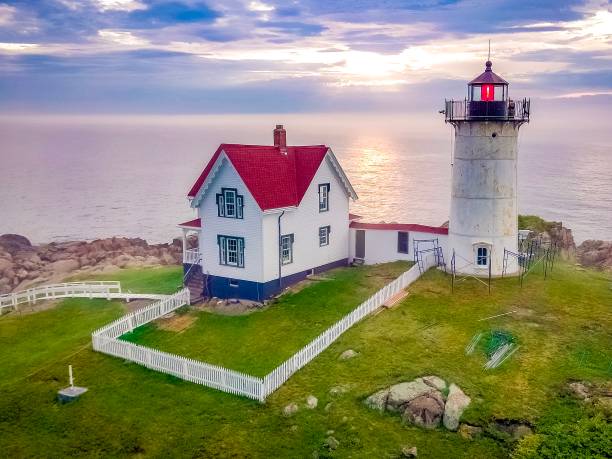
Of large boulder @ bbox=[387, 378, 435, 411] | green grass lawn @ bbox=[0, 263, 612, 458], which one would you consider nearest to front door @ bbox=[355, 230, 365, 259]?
green grass lawn @ bbox=[0, 263, 612, 458]

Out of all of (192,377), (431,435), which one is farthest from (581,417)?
(192,377)

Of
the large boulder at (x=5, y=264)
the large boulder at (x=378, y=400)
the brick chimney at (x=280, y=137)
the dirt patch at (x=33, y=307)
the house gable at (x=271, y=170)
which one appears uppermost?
the brick chimney at (x=280, y=137)

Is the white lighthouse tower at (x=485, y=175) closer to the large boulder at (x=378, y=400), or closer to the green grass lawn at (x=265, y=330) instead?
the green grass lawn at (x=265, y=330)

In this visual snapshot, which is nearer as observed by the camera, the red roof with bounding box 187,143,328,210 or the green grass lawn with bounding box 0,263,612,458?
the green grass lawn with bounding box 0,263,612,458

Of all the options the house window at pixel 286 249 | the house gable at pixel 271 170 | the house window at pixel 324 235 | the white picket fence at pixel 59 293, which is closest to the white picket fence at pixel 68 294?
the white picket fence at pixel 59 293

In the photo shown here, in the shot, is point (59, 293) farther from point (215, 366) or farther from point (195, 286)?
point (215, 366)

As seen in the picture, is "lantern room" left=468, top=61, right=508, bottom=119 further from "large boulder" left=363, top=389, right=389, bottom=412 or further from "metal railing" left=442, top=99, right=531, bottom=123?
"large boulder" left=363, top=389, right=389, bottom=412
